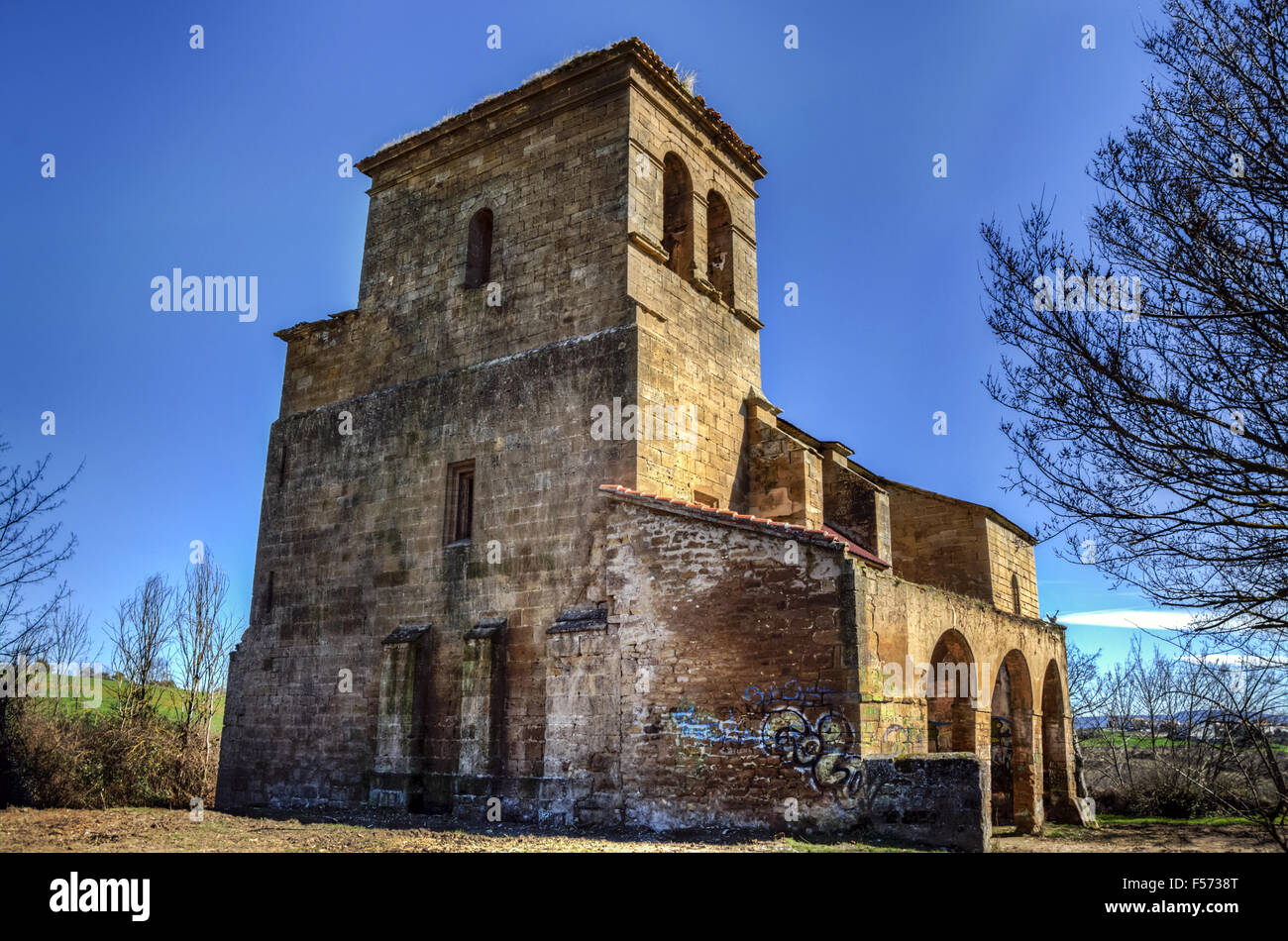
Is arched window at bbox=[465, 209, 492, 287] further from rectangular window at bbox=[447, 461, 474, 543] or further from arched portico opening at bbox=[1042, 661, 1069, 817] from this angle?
arched portico opening at bbox=[1042, 661, 1069, 817]

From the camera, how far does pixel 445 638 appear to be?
43.2 ft

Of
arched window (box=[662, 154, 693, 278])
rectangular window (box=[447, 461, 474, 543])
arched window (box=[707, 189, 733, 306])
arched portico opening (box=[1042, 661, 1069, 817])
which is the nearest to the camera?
rectangular window (box=[447, 461, 474, 543])

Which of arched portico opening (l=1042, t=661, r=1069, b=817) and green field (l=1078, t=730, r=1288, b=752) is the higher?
arched portico opening (l=1042, t=661, r=1069, b=817)

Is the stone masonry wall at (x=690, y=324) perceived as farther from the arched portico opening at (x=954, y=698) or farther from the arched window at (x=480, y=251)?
the arched portico opening at (x=954, y=698)

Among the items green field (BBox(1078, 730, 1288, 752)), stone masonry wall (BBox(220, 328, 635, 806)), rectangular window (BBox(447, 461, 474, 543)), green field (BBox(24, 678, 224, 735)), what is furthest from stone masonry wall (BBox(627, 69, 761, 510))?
green field (BBox(1078, 730, 1288, 752))

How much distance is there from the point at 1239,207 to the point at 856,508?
27.6 ft

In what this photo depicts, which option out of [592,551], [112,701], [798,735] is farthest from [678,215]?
[112,701]

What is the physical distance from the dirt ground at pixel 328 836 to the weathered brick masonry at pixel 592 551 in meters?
0.59

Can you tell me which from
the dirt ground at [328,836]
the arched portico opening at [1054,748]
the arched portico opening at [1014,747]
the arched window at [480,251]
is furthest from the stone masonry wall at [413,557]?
the arched portico opening at [1054,748]

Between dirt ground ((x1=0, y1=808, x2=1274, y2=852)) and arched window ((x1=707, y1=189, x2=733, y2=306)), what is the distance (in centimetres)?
921

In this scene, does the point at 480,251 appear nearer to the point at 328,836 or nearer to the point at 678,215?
the point at 678,215

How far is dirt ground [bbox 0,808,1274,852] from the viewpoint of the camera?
8.68 meters
